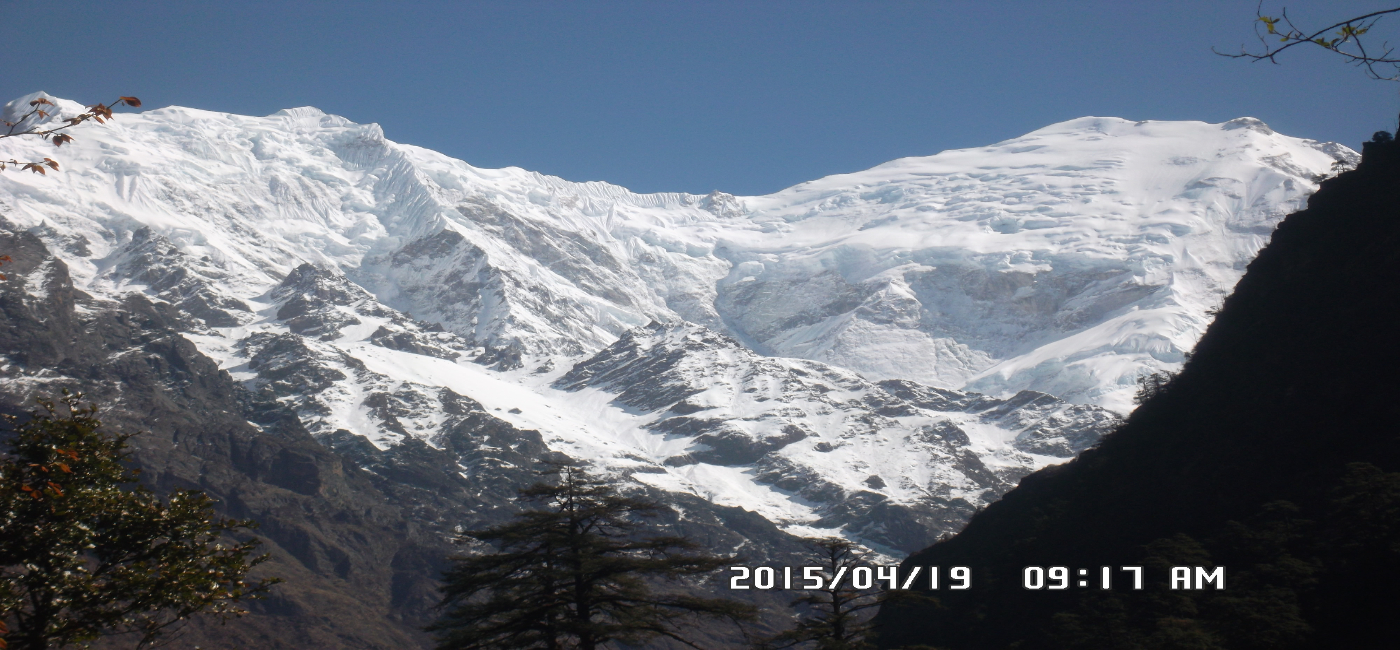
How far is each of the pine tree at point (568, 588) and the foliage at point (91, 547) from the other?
520cm

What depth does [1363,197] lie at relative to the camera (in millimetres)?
71250

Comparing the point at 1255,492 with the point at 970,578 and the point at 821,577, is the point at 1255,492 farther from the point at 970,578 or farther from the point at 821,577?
the point at 821,577

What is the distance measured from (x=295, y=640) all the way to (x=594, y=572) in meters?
180

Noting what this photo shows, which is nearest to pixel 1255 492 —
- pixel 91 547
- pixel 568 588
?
pixel 568 588

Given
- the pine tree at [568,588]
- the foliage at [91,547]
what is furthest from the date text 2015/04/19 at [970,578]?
the foliage at [91,547]

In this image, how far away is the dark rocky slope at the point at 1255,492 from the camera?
138 feet

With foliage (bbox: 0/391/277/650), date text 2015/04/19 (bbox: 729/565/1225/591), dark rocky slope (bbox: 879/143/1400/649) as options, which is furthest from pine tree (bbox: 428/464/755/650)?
dark rocky slope (bbox: 879/143/1400/649)

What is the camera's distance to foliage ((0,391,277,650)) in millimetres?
15617

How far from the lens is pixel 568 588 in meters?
23.1

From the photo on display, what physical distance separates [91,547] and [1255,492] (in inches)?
2253

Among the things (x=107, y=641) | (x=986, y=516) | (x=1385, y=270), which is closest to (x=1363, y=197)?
(x=1385, y=270)

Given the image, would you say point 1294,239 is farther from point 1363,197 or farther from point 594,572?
point 594,572

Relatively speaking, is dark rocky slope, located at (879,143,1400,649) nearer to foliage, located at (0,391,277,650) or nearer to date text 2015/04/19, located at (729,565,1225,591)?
date text 2015/04/19, located at (729,565,1225,591)

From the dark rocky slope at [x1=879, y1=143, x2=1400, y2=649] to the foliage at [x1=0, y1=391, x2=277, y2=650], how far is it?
24.4m
